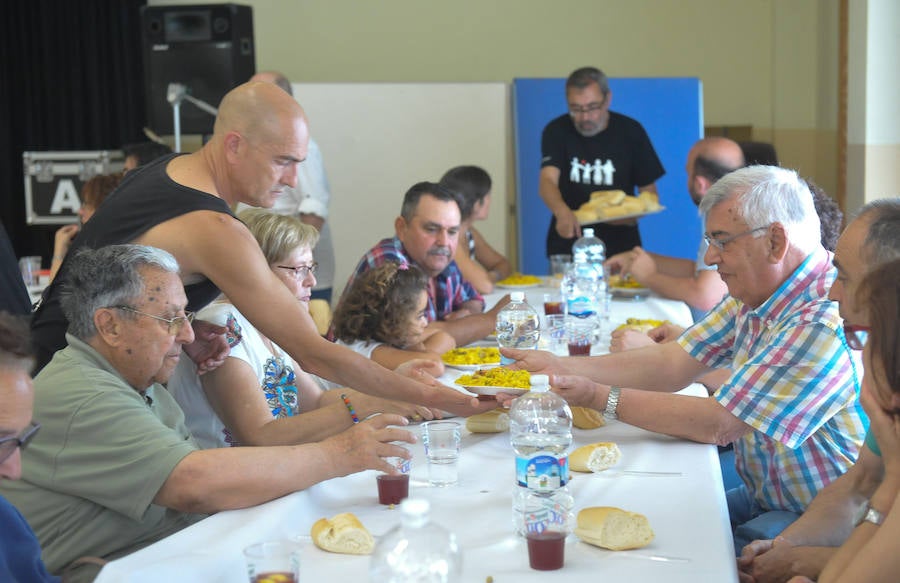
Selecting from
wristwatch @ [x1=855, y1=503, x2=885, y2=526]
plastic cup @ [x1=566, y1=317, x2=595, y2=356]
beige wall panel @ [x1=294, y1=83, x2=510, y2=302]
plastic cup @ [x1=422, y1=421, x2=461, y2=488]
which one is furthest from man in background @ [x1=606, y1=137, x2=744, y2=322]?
beige wall panel @ [x1=294, y1=83, x2=510, y2=302]

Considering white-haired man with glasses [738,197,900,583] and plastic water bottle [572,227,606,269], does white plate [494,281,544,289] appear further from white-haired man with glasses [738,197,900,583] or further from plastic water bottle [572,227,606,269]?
white-haired man with glasses [738,197,900,583]

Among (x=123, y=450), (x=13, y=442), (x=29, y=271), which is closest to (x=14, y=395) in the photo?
(x=13, y=442)

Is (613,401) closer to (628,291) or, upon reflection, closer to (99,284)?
(99,284)

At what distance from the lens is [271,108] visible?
8.87ft

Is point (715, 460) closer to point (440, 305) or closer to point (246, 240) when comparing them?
point (246, 240)

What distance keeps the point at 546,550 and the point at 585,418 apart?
98cm

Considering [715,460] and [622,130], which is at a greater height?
[622,130]

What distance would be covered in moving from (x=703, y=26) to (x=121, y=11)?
451cm

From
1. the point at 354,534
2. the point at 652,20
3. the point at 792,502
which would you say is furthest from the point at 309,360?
the point at 652,20

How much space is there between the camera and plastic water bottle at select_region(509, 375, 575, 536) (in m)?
1.80

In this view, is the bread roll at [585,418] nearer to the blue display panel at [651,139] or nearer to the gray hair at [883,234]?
the gray hair at [883,234]

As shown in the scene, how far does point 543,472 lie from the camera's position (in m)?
1.87

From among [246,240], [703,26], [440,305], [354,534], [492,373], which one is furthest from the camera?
[703,26]

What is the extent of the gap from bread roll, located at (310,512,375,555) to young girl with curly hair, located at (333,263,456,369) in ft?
5.23
